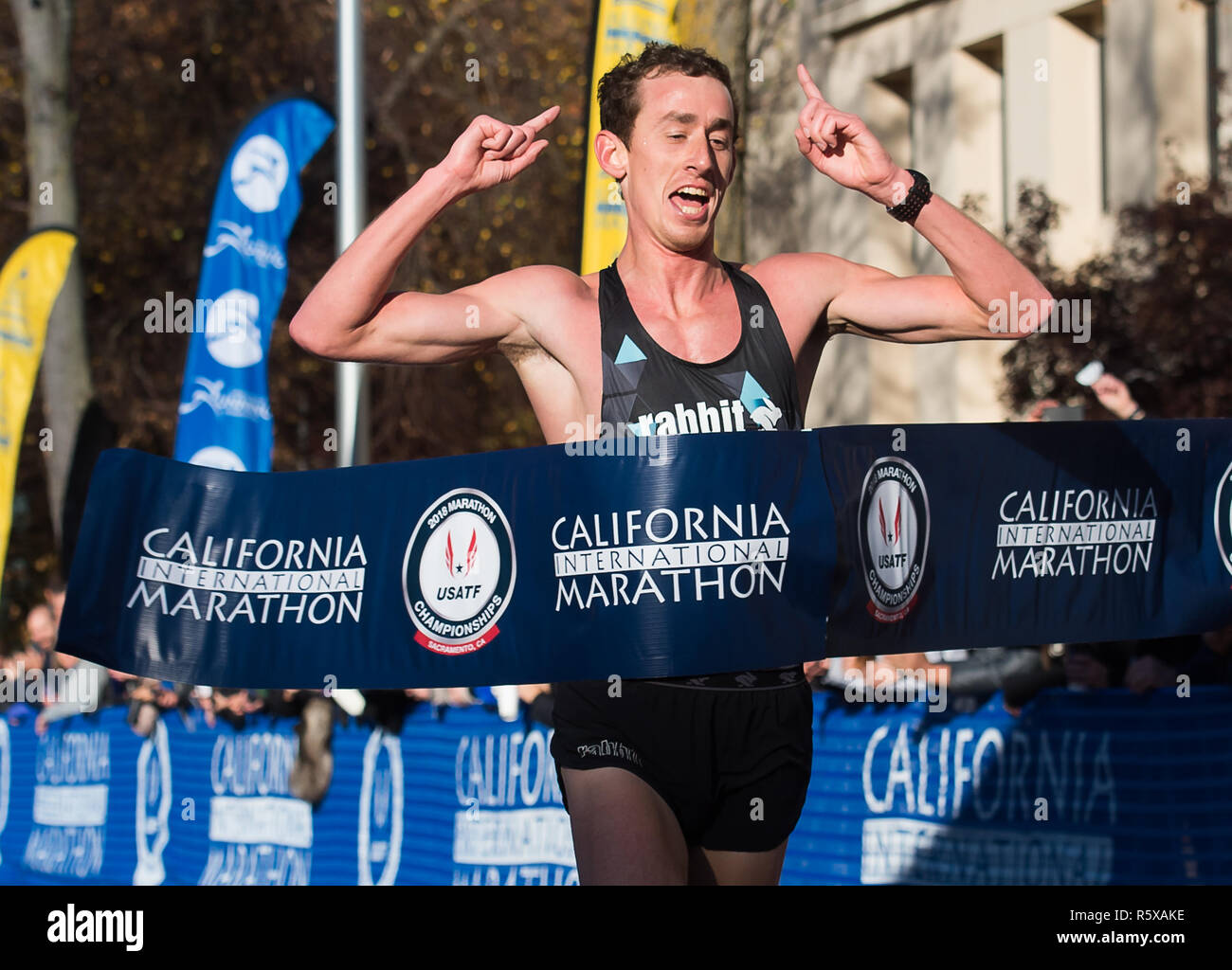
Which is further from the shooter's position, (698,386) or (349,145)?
(349,145)

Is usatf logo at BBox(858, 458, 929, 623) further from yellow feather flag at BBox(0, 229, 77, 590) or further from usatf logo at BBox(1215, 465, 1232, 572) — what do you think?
yellow feather flag at BBox(0, 229, 77, 590)

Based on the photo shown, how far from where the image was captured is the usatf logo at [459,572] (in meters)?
4.61

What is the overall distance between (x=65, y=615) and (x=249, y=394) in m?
6.07

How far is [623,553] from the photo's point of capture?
4.24 meters

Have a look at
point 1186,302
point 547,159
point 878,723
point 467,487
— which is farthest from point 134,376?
point 467,487

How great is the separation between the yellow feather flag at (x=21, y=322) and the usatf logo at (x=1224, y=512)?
357 inches

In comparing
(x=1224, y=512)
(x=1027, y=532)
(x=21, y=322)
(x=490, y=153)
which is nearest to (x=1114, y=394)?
(x=1224, y=512)

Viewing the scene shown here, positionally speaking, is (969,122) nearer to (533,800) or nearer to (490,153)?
(533,800)

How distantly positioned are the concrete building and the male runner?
802cm

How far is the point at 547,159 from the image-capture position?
21453mm

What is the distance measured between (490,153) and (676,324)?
63cm

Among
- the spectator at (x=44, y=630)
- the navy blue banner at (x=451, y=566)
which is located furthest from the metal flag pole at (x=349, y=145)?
the navy blue banner at (x=451, y=566)

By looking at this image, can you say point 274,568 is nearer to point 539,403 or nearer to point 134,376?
point 539,403
